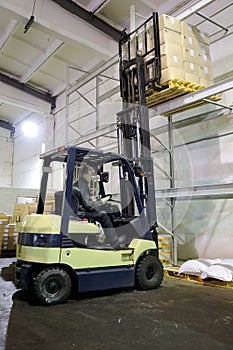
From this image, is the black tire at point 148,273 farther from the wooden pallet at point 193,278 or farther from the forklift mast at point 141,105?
the wooden pallet at point 193,278

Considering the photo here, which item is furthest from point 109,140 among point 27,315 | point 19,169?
point 19,169

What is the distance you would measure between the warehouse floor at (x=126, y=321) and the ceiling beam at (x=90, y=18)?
7006 mm

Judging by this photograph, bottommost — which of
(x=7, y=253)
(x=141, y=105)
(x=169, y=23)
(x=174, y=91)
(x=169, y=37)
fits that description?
(x=7, y=253)

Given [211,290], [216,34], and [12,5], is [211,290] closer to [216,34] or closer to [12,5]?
[216,34]

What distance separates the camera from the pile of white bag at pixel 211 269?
453 centimetres

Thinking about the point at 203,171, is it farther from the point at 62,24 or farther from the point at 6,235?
the point at 6,235

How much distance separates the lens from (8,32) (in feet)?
29.6

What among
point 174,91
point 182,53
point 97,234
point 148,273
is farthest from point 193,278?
point 182,53

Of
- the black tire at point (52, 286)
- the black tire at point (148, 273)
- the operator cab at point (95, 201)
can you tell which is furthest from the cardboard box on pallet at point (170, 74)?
the black tire at point (52, 286)

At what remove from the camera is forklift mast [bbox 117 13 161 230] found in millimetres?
4789

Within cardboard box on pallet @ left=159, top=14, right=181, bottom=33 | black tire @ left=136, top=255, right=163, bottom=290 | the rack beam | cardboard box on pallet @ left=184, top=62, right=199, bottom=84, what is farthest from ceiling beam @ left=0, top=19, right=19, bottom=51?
black tire @ left=136, top=255, right=163, bottom=290

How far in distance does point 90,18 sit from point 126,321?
25.5 ft

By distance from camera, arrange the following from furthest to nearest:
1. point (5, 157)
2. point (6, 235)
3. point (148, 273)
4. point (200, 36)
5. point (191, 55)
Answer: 1. point (5, 157)
2. point (6, 235)
3. point (200, 36)
4. point (191, 55)
5. point (148, 273)

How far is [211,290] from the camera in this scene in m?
4.33
